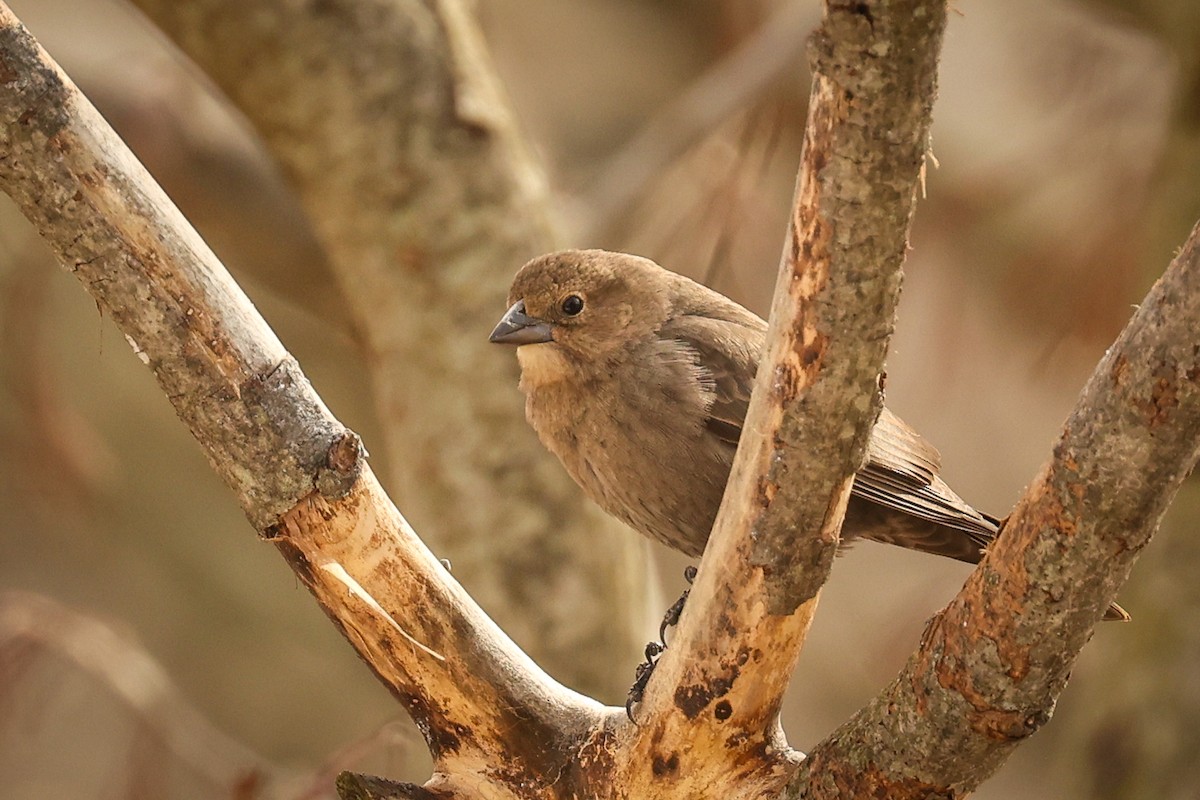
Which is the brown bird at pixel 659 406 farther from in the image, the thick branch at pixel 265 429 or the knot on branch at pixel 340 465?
the knot on branch at pixel 340 465

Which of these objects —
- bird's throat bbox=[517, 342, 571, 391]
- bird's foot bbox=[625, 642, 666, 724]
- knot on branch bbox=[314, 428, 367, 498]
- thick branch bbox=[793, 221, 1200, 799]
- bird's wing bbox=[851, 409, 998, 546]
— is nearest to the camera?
thick branch bbox=[793, 221, 1200, 799]

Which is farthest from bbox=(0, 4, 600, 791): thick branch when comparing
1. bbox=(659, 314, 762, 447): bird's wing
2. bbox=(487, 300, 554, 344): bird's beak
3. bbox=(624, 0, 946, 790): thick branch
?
bbox=(487, 300, 554, 344): bird's beak

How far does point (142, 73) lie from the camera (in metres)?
5.48

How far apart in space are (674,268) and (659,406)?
116 inches

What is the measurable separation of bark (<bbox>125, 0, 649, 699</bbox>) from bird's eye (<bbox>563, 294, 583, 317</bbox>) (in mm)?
1122

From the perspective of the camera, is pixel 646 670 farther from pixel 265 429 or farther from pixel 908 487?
pixel 265 429

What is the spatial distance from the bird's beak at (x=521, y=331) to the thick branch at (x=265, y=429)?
0.95m

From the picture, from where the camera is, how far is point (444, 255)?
4.59 m

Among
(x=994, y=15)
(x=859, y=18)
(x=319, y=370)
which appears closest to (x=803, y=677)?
(x=319, y=370)

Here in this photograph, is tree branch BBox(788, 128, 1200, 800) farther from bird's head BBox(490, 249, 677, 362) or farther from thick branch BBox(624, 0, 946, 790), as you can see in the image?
bird's head BBox(490, 249, 677, 362)

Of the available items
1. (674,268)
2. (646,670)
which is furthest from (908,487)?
(674,268)

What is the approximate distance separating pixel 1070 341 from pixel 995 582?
4.12 metres

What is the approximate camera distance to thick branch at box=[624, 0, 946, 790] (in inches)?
68.8

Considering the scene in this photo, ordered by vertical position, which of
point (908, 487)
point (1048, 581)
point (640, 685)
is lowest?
point (640, 685)
